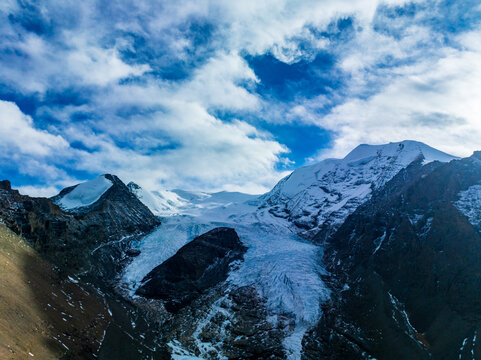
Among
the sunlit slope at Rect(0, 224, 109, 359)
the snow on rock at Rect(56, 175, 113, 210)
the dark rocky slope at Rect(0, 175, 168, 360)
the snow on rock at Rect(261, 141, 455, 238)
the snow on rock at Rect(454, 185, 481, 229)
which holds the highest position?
the snow on rock at Rect(261, 141, 455, 238)

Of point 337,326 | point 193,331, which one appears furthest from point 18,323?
point 337,326

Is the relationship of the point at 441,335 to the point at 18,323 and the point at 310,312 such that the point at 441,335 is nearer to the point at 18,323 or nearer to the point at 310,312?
the point at 310,312

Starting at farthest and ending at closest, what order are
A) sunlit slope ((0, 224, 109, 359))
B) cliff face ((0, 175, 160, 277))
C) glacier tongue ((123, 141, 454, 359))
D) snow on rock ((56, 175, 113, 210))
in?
snow on rock ((56, 175, 113, 210))
glacier tongue ((123, 141, 454, 359))
cliff face ((0, 175, 160, 277))
sunlit slope ((0, 224, 109, 359))

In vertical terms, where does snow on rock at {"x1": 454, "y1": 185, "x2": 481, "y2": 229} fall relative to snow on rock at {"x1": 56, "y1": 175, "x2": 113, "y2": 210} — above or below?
above

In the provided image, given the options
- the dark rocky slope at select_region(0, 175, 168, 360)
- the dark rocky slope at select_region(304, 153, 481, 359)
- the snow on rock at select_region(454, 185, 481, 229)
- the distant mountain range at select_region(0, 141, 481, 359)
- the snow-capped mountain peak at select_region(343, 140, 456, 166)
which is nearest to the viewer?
the dark rocky slope at select_region(0, 175, 168, 360)

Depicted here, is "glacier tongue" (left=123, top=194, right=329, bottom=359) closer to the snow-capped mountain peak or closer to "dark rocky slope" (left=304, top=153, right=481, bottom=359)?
"dark rocky slope" (left=304, top=153, right=481, bottom=359)

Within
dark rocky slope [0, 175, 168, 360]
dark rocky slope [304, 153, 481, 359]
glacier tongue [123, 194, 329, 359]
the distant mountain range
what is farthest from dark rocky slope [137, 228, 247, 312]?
dark rocky slope [304, 153, 481, 359]
